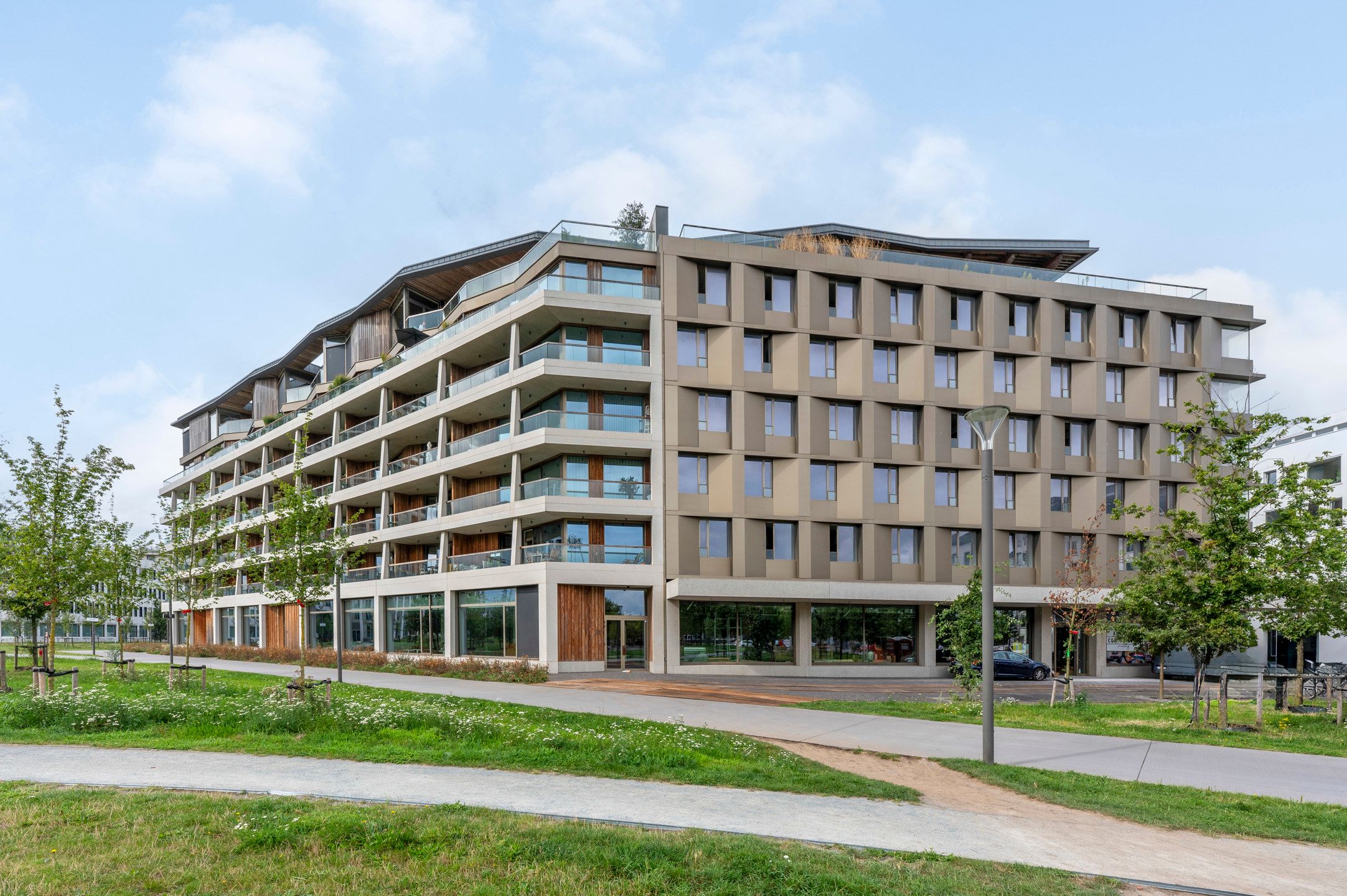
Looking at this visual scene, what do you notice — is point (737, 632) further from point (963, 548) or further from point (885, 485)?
point (963, 548)

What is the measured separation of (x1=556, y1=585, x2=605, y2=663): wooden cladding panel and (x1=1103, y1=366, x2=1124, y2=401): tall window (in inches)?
997

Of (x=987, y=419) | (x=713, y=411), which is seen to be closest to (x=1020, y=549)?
(x=713, y=411)

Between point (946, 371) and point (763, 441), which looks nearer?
point (763, 441)

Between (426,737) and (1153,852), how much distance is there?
909 centimetres

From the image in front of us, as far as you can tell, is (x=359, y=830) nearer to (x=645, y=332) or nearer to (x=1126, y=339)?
(x=645, y=332)

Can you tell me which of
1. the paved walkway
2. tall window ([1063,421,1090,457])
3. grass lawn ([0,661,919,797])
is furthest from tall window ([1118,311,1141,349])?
the paved walkway

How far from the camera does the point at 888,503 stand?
38875 mm

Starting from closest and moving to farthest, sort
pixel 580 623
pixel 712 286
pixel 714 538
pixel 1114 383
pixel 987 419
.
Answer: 1. pixel 987 419
2. pixel 580 623
3. pixel 714 538
4. pixel 712 286
5. pixel 1114 383

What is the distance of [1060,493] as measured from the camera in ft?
136

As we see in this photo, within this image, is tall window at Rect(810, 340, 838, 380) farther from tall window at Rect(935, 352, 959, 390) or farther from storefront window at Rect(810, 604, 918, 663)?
storefront window at Rect(810, 604, 918, 663)

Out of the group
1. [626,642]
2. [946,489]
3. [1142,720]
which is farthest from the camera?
[946,489]

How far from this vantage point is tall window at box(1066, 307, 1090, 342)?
4197 cm

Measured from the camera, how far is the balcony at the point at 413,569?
4262cm

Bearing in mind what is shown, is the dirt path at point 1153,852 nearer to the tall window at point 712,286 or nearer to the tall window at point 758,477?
the tall window at point 758,477
